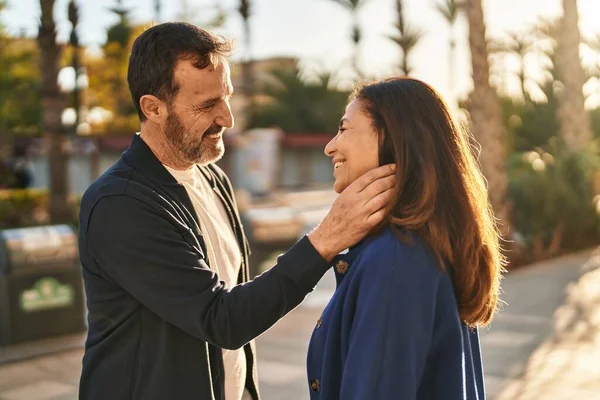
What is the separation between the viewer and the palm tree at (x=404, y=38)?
88.8ft

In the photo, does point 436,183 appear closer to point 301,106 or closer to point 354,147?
point 354,147

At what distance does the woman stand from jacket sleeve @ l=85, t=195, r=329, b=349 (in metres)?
0.11

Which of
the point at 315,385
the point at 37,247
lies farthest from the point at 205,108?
the point at 37,247

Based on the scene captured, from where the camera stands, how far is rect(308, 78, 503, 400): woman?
1.72 m

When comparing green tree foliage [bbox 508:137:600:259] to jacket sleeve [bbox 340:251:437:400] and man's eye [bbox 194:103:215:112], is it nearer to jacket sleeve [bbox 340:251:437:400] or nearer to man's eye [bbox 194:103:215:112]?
man's eye [bbox 194:103:215:112]

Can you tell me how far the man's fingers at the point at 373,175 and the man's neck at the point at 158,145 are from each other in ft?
2.04

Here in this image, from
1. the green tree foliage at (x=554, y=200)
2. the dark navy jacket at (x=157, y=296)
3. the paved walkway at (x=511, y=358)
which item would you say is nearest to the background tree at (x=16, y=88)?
the green tree foliage at (x=554, y=200)

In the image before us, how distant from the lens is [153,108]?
2.18 meters

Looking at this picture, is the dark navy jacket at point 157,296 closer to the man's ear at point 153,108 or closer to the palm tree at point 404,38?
the man's ear at point 153,108

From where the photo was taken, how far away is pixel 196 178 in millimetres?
2395

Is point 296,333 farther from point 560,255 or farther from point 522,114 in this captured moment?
point 522,114

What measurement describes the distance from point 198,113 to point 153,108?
0.13 m

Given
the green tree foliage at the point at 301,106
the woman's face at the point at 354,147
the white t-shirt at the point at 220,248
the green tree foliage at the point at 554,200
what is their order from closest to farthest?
the woman's face at the point at 354,147 → the white t-shirt at the point at 220,248 → the green tree foliage at the point at 554,200 → the green tree foliage at the point at 301,106

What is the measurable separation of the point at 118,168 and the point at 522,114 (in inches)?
730
